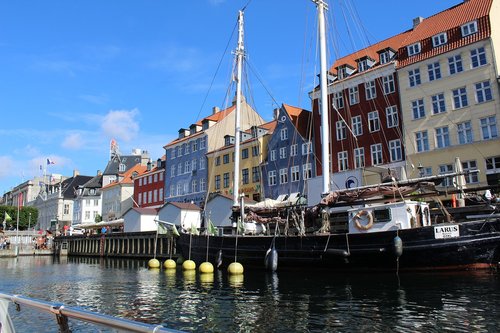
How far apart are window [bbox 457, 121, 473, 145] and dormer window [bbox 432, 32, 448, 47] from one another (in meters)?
8.06

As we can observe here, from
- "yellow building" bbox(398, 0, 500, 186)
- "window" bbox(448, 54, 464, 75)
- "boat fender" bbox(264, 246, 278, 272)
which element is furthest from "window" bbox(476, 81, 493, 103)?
"boat fender" bbox(264, 246, 278, 272)

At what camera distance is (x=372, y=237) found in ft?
75.8

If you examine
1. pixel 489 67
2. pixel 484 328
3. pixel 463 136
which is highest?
pixel 489 67

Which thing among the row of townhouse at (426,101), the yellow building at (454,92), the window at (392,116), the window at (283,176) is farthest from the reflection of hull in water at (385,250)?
the window at (283,176)

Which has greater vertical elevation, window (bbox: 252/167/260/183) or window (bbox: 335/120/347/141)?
window (bbox: 335/120/347/141)

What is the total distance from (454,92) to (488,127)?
15.0 ft

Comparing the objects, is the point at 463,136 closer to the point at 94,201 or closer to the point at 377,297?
the point at 377,297

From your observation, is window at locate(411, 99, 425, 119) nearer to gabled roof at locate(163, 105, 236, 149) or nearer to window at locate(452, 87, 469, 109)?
window at locate(452, 87, 469, 109)

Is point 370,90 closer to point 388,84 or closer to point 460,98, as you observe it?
point 388,84

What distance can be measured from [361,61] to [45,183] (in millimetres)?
119065

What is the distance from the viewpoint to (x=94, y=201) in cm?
10469

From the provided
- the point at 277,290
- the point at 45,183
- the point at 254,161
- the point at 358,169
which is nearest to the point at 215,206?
the point at 254,161

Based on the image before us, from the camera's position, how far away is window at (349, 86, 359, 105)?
150ft

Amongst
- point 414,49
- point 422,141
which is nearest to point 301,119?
point 414,49
